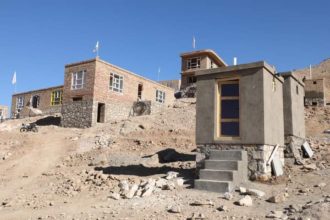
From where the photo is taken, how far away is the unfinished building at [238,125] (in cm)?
951

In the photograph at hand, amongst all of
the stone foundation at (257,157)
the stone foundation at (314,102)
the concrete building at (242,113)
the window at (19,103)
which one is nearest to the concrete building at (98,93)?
the stone foundation at (314,102)

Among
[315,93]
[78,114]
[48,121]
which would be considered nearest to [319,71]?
[315,93]

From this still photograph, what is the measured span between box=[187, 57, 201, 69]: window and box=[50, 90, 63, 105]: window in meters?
17.1

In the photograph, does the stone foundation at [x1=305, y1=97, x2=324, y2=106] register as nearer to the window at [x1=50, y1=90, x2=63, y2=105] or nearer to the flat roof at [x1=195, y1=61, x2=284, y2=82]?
the flat roof at [x1=195, y1=61, x2=284, y2=82]

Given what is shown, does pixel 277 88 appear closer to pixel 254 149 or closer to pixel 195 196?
pixel 254 149

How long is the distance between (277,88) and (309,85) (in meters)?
17.6

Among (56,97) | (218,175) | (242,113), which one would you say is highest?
(56,97)

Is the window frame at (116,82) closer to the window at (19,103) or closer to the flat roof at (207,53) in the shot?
the flat roof at (207,53)

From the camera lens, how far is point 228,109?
10727 mm

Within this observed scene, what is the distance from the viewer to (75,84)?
89.7 feet

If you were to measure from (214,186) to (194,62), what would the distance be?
34.1 meters

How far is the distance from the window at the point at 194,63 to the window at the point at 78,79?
1863 centimetres

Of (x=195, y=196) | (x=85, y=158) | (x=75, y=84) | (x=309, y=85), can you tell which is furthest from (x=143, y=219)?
(x=309, y=85)

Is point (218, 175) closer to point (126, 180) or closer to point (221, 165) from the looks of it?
point (221, 165)
